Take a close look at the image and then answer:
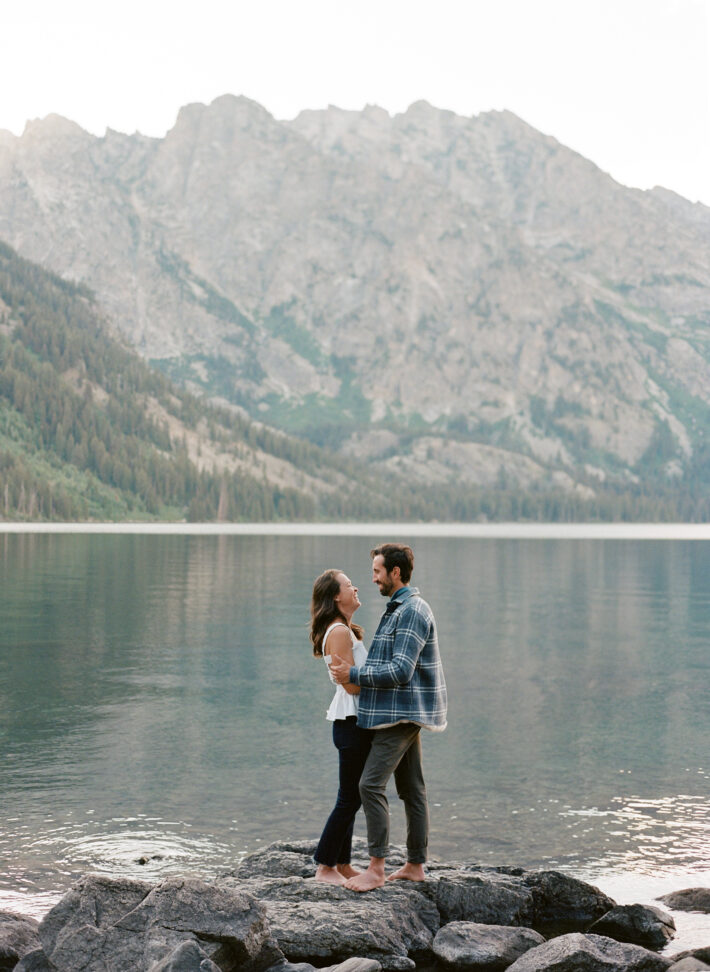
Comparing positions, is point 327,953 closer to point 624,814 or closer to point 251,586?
point 624,814

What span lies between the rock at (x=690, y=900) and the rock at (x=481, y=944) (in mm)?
3496

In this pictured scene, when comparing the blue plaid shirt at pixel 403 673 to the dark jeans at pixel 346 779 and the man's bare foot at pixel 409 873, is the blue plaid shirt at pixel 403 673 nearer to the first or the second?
the dark jeans at pixel 346 779

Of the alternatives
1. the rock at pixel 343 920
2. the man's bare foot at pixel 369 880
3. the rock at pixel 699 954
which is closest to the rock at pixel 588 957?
the rock at pixel 699 954

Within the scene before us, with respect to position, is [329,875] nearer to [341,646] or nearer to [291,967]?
[291,967]

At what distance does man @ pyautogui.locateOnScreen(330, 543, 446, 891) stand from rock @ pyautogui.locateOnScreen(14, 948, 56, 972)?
4.37 meters

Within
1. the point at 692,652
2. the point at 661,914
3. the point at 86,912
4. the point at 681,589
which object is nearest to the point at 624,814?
the point at 661,914

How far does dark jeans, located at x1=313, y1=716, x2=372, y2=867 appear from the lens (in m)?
16.1

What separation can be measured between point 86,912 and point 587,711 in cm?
2611

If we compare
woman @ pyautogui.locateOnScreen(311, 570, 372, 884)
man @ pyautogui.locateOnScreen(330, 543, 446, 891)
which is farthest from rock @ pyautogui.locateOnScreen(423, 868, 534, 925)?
woman @ pyautogui.locateOnScreen(311, 570, 372, 884)

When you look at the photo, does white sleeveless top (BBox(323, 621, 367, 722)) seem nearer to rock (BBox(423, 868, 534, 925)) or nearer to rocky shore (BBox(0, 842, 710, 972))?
rocky shore (BBox(0, 842, 710, 972))

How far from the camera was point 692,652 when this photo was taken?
53938 mm

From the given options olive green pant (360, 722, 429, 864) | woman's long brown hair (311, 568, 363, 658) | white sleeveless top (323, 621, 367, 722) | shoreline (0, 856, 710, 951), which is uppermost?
woman's long brown hair (311, 568, 363, 658)

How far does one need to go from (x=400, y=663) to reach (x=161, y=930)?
15.4 feet

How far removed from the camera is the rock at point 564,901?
684 inches
